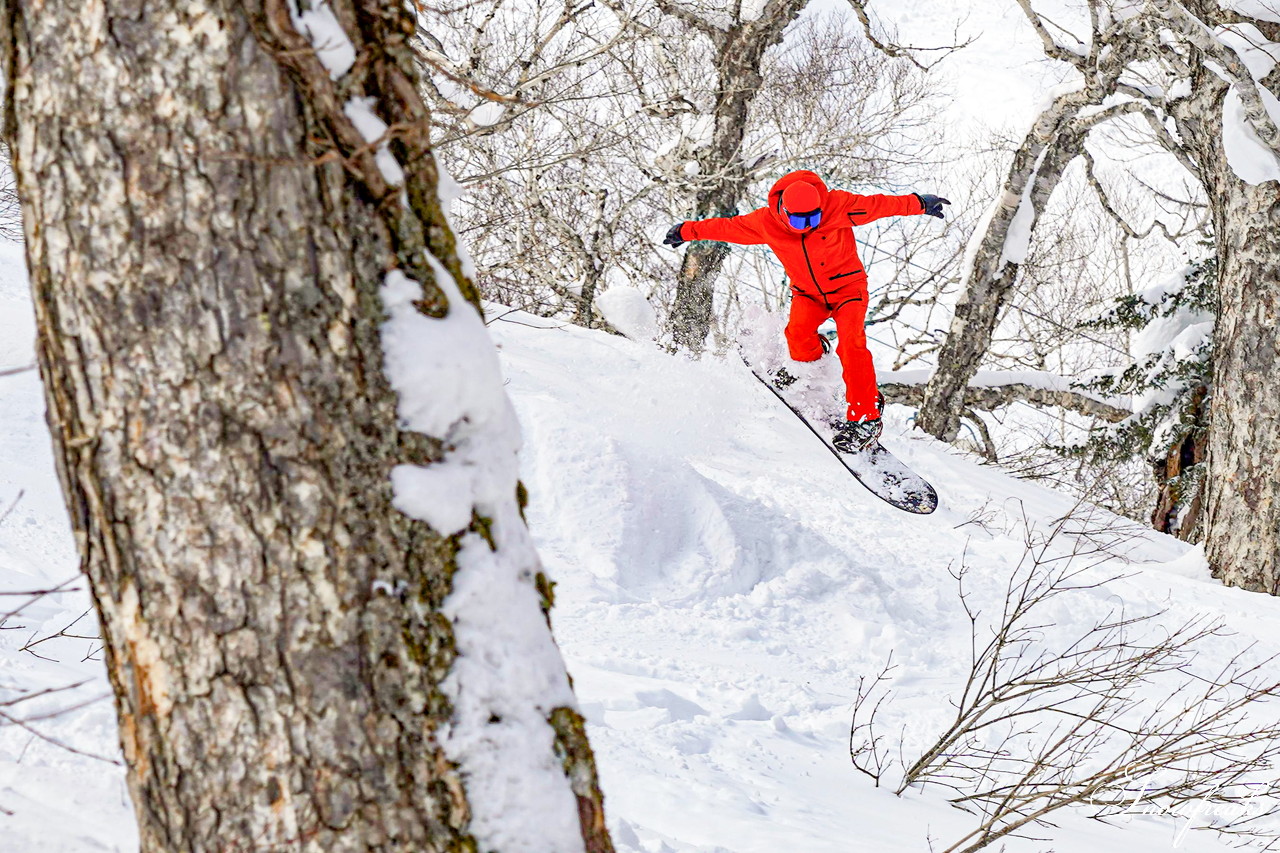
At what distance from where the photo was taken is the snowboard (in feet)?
22.7

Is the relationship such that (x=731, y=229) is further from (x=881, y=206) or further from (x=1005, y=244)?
(x=1005, y=244)

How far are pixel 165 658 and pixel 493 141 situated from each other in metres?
13.9

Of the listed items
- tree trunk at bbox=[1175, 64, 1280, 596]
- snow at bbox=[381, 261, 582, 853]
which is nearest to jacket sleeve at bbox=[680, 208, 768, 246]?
tree trunk at bbox=[1175, 64, 1280, 596]

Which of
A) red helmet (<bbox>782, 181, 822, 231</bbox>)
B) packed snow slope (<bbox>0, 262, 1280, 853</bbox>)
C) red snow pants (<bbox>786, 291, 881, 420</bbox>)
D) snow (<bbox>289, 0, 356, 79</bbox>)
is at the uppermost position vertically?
red helmet (<bbox>782, 181, 822, 231</bbox>)

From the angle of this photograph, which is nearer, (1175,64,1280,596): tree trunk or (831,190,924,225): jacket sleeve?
(831,190,924,225): jacket sleeve

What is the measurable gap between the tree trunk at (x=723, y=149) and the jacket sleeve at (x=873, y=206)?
3349mm

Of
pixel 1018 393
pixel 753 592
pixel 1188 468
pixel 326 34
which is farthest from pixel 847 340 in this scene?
pixel 1018 393

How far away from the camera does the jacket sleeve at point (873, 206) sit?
19.3 ft

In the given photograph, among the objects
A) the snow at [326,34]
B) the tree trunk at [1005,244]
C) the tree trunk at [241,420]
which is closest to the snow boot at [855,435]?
the tree trunk at [1005,244]

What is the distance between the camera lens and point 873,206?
6.11 meters

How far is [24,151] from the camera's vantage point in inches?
51.4

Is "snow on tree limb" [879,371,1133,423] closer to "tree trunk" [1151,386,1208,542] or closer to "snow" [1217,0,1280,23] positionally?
"tree trunk" [1151,386,1208,542]

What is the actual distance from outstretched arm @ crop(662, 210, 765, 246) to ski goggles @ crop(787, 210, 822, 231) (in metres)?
0.29

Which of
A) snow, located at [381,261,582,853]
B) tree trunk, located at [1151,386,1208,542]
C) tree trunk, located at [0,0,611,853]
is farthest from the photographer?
tree trunk, located at [1151,386,1208,542]
